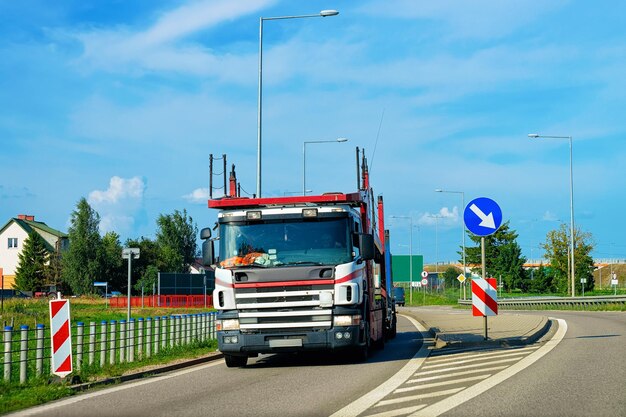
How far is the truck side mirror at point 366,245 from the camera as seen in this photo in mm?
15148

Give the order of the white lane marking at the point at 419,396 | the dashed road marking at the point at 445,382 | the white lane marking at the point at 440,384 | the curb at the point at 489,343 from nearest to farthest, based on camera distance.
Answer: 1. the dashed road marking at the point at 445,382
2. the white lane marking at the point at 419,396
3. the white lane marking at the point at 440,384
4. the curb at the point at 489,343

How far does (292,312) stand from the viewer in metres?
14.7

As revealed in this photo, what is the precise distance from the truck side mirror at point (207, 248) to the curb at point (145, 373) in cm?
206

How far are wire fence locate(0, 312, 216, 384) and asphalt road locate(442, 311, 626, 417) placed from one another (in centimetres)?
691

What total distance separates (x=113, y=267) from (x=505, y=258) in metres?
46.6

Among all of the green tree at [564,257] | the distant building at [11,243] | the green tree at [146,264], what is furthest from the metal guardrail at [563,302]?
the distant building at [11,243]

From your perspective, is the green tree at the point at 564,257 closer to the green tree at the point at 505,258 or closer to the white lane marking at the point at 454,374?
the green tree at the point at 505,258

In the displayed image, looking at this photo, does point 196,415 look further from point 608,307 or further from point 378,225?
point 608,307

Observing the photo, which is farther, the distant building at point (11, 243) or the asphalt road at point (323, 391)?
the distant building at point (11, 243)

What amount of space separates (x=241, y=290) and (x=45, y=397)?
4.30m

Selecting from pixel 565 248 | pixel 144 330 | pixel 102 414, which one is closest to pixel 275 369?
pixel 144 330

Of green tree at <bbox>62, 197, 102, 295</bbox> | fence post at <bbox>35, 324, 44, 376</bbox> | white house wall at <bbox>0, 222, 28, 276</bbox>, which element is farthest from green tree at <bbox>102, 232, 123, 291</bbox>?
fence post at <bbox>35, 324, 44, 376</bbox>

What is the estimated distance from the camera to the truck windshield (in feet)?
49.1

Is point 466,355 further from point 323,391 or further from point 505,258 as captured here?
point 505,258
